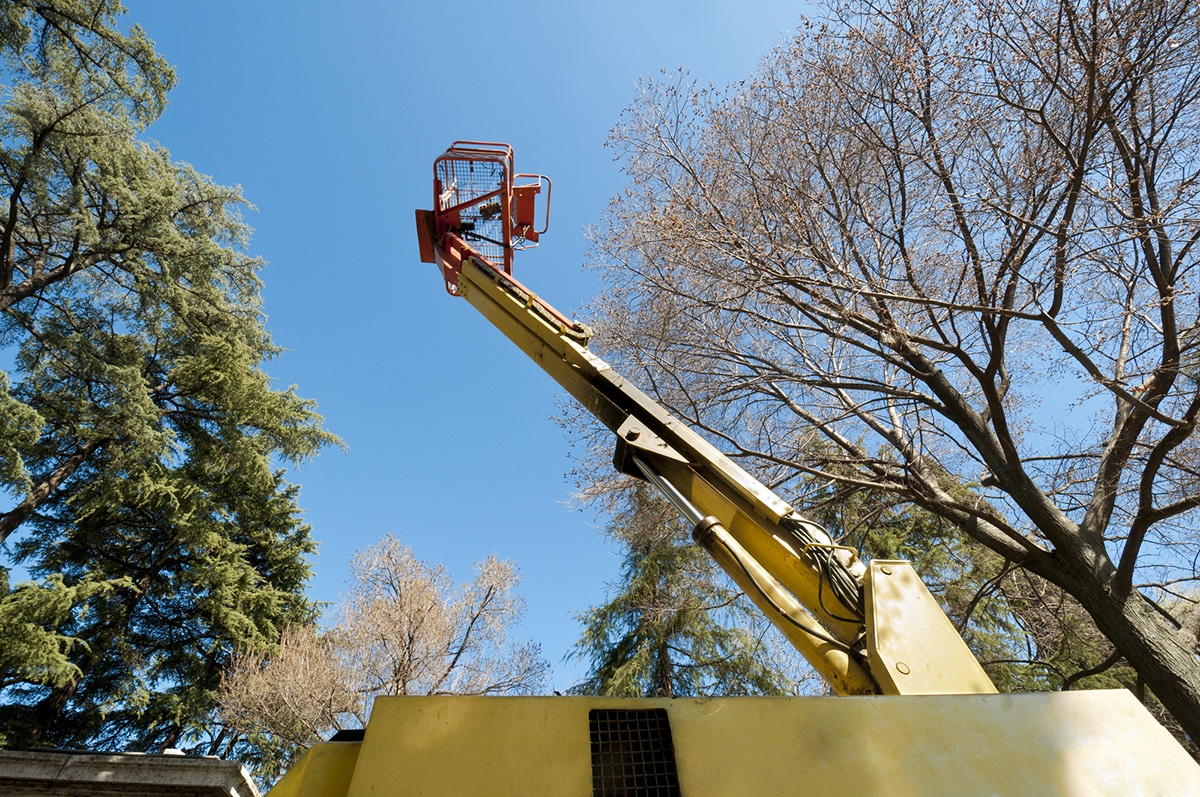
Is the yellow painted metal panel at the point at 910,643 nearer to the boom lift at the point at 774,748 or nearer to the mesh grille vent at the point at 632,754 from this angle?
the boom lift at the point at 774,748

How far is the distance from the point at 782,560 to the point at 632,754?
184 centimetres

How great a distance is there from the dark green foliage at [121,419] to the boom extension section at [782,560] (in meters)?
9.32

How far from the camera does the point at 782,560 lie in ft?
11.5

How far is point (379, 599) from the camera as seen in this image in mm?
13172

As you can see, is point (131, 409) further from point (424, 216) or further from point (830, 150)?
point (830, 150)

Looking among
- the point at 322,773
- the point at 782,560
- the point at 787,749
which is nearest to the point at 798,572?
the point at 782,560

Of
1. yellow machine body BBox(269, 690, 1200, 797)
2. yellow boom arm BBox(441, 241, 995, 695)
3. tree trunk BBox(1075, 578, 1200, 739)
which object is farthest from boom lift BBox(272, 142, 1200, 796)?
tree trunk BBox(1075, 578, 1200, 739)

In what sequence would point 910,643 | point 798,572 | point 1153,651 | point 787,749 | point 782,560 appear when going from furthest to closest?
point 1153,651 → point 782,560 → point 798,572 → point 910,643 → point 787,749

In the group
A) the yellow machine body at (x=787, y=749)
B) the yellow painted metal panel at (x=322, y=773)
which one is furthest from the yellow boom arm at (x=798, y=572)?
the yellow painted metal panel at (x=322, y=773)

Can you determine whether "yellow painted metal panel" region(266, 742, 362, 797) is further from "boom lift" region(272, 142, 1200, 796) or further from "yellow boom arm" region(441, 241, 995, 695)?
"yellow boom arm" region(441, 241, 995, 695)

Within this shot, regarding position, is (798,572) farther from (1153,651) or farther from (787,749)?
(1153,651)

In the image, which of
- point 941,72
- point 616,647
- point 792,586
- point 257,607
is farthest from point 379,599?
point 941,72

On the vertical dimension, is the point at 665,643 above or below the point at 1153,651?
above

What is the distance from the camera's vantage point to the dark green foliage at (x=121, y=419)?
1000 centimetres
